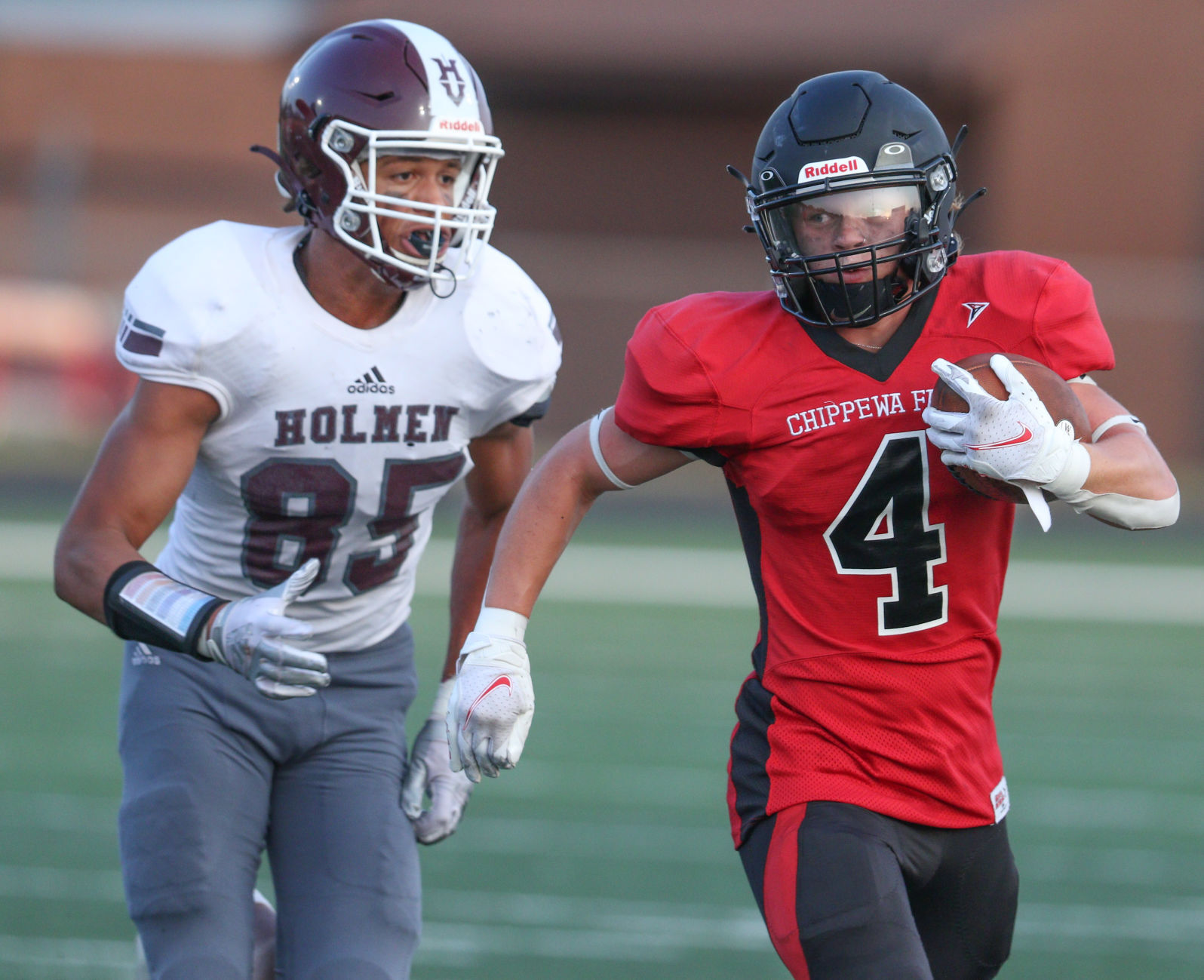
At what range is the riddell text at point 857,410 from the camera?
258 centimetres

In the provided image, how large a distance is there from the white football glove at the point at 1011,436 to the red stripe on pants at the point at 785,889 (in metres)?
0.61

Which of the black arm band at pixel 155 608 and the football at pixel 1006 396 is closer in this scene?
the football at pixel 1006 396

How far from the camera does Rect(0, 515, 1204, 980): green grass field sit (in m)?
4.16

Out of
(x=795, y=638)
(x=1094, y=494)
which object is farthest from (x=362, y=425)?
(x=1094, y=494)

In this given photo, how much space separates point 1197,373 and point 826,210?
14.9 meters

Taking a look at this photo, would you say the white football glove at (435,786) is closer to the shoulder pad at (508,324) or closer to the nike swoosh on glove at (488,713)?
the nike swoosh on glove at (488,713)

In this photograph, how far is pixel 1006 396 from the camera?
7.93 feet

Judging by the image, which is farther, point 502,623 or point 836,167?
point 502,623

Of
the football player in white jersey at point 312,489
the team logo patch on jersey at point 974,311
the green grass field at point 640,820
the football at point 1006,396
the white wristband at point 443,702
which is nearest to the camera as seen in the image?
the football at point 1006,396

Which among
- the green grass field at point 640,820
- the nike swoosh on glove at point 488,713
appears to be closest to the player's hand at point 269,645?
the nike swoosh on glove at point 488,713

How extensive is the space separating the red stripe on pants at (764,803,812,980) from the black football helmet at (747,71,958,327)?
2.62 ft

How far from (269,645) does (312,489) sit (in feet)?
1.67

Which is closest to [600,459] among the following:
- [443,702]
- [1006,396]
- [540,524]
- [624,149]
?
[540,524]

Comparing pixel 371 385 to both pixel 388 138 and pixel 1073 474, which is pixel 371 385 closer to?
pixel 388 138
